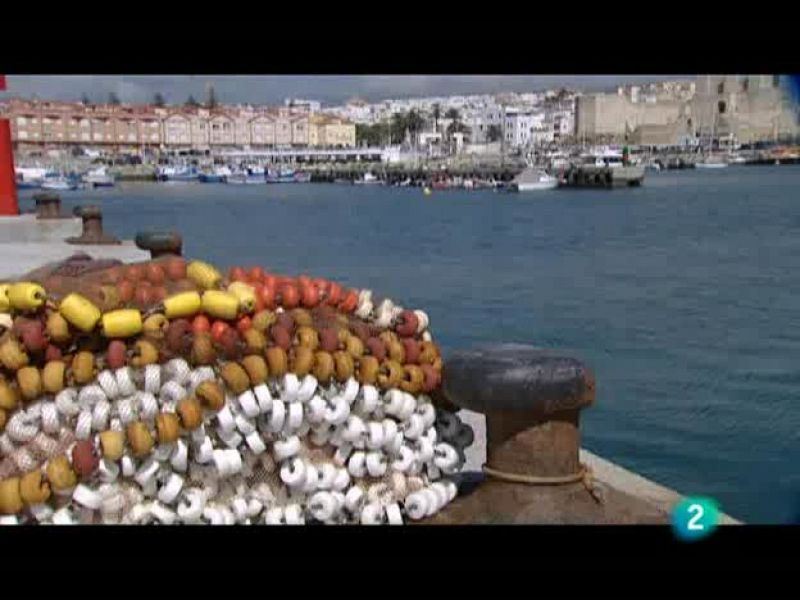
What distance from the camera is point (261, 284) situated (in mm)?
2889

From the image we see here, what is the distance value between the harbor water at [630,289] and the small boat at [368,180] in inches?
1455

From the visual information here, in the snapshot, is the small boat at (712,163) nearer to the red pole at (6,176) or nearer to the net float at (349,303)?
the red pole at (6,176)

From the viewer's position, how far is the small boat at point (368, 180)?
341 ft

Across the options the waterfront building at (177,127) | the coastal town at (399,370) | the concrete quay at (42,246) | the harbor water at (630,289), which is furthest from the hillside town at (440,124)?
the concrete quay at (42,246)

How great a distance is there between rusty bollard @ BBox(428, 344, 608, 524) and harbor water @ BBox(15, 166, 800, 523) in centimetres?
513

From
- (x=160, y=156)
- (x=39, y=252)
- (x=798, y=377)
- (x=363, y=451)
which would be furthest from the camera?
(x=160, y=156)

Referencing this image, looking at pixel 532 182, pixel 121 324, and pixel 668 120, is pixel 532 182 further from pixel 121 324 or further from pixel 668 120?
pixel 121 324

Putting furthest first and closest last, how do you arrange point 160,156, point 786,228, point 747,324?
point 160,156 < point 786,228 < point 747,324

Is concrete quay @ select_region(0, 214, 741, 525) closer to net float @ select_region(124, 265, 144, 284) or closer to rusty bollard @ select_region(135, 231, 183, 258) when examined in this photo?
net float @ select_region(124, 265, 144, 284)

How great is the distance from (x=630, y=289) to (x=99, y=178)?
77.1 metres

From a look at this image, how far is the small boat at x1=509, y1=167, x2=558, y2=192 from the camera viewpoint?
3185 inches
